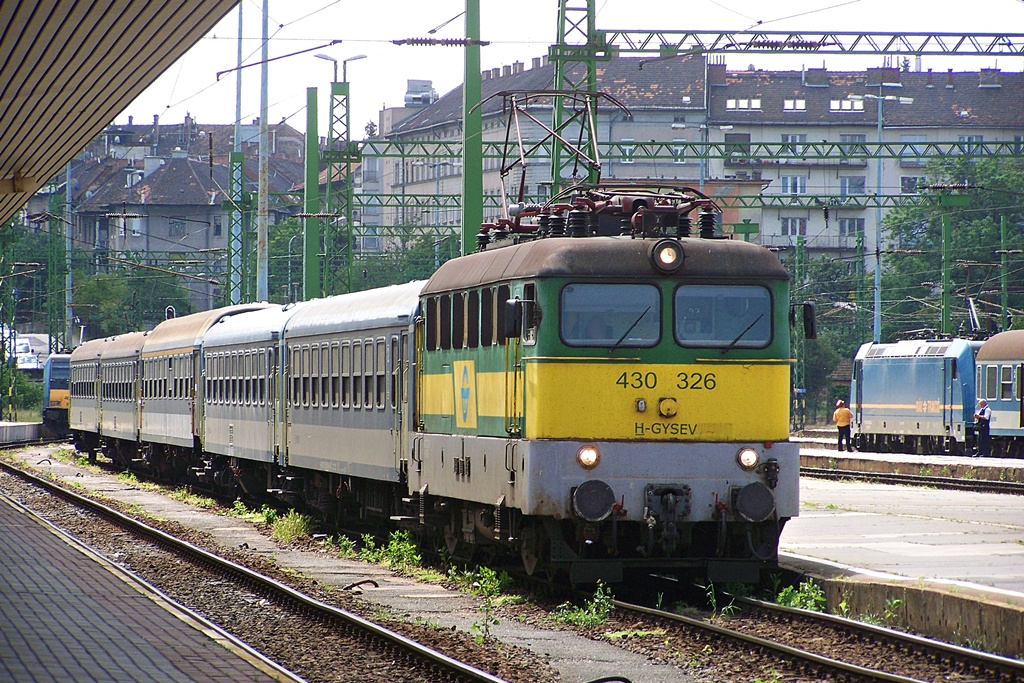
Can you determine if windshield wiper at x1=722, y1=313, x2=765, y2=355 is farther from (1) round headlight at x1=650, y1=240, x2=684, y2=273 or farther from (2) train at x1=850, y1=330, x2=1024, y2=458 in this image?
(2) train at x1=850, y1=330, x2=1024, y2=458

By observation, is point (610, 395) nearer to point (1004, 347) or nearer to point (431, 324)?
point (431, 324)

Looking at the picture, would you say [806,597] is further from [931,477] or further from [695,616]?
[931,477]

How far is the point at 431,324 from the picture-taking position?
16312mm

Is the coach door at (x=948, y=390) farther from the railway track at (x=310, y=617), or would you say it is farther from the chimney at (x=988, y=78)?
the chimney at (x=988, y=78)

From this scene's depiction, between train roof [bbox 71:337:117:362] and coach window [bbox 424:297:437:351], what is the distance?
2735 centimetres

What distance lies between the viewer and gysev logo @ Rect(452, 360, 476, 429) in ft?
48.7

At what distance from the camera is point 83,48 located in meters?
12.2

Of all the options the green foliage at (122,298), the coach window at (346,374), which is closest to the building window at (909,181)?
the green foliage at (122,298)

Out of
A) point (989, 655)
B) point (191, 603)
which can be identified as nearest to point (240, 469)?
point (191, 603)

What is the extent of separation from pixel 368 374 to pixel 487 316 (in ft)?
15.6

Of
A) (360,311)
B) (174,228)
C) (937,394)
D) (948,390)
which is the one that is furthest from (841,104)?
(360,311)

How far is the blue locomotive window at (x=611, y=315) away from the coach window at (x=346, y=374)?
695 cm

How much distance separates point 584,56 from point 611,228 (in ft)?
40.1

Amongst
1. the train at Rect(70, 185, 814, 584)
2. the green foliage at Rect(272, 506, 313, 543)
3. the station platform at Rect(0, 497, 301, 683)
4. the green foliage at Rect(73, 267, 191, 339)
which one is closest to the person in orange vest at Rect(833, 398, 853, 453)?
the green foliage at Rect(272, 506, 313, 543)
